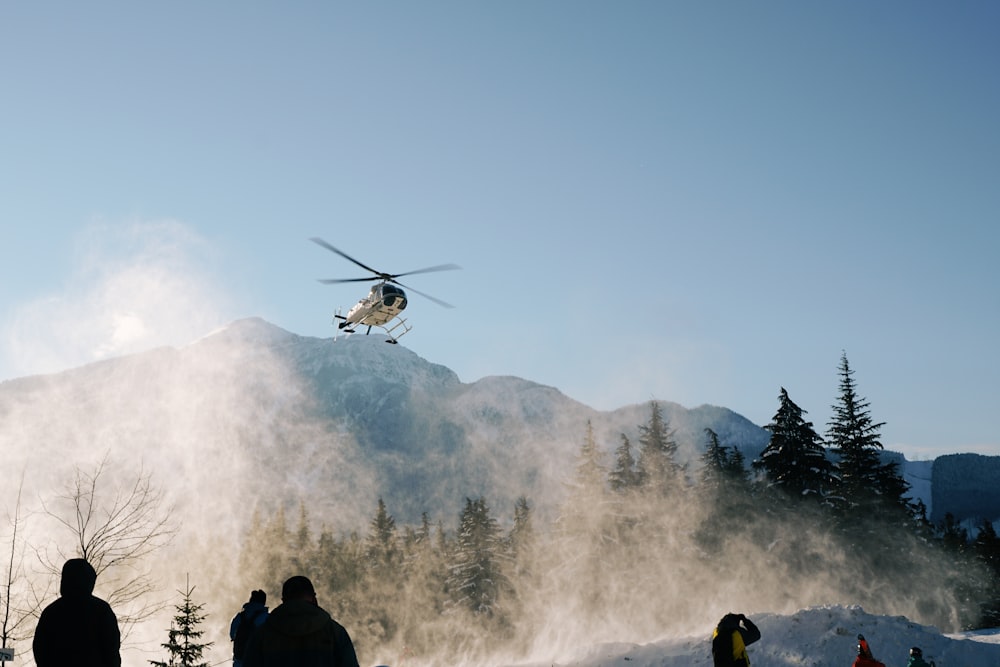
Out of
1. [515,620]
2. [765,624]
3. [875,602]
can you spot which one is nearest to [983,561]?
[875,602]

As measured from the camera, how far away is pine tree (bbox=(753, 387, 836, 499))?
122 feet

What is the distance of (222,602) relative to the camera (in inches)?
2115

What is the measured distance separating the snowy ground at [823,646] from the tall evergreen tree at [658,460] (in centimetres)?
2055

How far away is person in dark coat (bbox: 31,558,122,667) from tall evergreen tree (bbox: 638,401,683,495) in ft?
128

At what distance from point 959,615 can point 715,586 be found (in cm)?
1355

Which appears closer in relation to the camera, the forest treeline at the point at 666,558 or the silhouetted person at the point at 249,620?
the silhouetted person at the point at 249,620

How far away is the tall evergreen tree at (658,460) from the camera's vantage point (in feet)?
139

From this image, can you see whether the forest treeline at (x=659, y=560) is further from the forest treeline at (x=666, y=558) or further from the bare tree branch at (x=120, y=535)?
the bare tree branch at (x=120, y=535)

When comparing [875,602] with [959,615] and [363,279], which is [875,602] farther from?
[363,279]

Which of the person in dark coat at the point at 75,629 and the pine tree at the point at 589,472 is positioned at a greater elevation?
the pine tree at the point at 589,472

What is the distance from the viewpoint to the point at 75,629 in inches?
196

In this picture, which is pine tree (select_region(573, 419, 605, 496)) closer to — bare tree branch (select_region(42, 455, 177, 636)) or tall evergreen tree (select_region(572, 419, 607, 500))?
tall evergreen tree (select_region(572, 419, 607, 500))

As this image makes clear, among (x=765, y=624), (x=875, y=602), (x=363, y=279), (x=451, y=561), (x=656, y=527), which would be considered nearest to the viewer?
(x=765, y=624)

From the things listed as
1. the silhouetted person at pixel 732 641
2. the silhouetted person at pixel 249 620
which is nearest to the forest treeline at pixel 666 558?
the silhouetted person at pixel 732 641
